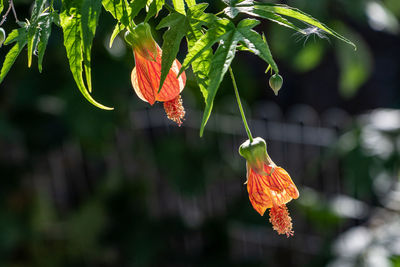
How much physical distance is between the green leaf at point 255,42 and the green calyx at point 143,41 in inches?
5.8

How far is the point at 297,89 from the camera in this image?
13.3 feet

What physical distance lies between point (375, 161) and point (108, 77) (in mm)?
864

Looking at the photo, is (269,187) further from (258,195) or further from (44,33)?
(44,33)

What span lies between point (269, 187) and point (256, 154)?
0.05 metres

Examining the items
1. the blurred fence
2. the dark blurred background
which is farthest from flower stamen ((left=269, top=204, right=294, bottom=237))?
the blurred fence

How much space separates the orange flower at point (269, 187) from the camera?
1.99 ft

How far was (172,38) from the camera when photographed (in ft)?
1.61

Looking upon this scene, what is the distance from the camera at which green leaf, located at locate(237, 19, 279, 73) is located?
0.45m

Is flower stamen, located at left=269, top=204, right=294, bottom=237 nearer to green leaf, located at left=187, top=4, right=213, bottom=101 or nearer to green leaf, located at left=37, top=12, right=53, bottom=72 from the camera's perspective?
green leaf, located at left=187, top=4, right=213, bottom=101

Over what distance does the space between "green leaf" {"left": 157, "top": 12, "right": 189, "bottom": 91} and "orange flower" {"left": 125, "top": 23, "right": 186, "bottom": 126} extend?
3.4 inches

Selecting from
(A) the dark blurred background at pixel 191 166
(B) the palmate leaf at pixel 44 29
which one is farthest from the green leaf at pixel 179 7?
(A) the dark blurred background at pixel 191 166

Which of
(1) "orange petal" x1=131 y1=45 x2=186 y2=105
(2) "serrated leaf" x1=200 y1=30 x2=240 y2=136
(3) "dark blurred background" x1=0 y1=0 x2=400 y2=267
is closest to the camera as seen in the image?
(2) "serrated leaf" x1=200 y1=30 x2=240 y2=136

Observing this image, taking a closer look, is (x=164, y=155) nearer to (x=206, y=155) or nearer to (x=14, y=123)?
(x=206, y=155)

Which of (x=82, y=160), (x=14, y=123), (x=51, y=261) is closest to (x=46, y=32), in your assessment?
(x=14, y=123)
